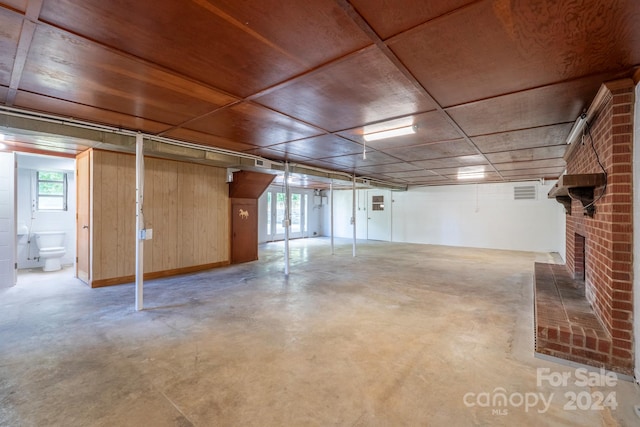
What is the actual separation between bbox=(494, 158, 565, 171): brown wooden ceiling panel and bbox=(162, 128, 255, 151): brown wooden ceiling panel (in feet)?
16.1

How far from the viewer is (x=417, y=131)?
3346 millimetres

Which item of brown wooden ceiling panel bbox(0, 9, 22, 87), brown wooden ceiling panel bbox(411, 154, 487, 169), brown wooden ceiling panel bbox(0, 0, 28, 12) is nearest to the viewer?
brown wooden ceiling panel bbox(0, 0, 28, 12)

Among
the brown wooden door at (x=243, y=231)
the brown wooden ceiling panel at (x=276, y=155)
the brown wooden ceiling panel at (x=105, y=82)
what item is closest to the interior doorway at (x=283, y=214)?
the brown wooden door at (x=243, y=231)

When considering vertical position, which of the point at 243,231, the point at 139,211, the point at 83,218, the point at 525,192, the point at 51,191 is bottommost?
the point at 243,231

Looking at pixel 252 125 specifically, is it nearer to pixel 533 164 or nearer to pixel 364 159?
pixel 364 159

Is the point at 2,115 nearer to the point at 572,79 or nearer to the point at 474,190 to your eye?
the point at 572,79

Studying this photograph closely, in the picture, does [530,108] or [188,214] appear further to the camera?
[188,214]

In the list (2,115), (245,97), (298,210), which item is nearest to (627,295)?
(245,97)

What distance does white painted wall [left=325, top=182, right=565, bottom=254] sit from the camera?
332 inches

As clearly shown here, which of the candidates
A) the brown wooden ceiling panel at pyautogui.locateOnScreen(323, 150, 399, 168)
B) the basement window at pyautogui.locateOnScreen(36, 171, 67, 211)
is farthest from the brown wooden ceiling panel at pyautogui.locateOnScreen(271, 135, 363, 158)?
the basement window at pyautogui.locateOnScreen(36, 171, 67, 211)

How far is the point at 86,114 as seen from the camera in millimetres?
2930

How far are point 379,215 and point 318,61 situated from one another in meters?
10.4

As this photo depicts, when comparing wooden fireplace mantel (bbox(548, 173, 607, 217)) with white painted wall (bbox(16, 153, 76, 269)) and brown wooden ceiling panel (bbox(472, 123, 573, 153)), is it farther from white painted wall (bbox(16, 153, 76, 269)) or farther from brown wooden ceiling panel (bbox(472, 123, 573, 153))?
white painted wall (bbox(16, 153, 76, 269))

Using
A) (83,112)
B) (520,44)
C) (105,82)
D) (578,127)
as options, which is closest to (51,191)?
(83,112)
